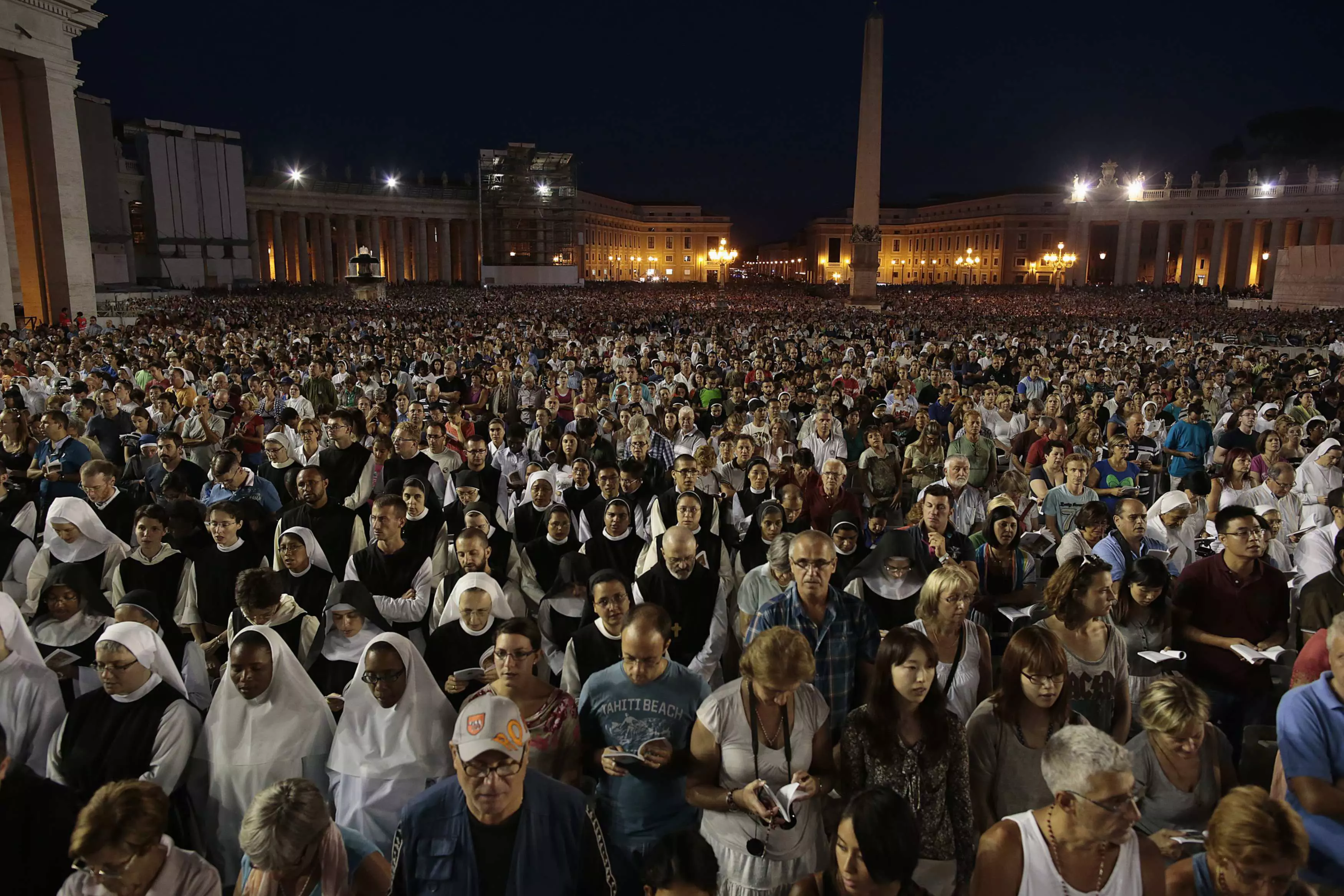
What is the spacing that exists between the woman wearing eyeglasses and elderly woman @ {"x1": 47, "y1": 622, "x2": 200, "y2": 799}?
136cm

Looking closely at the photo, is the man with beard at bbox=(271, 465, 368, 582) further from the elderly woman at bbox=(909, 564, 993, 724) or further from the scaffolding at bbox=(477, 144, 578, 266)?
the scaffolding at bbox=(477, 144, 578, 266)

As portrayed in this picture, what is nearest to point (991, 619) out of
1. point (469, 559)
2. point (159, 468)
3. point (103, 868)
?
point (469, 559)

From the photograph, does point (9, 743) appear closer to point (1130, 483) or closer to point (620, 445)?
point (620, 445)

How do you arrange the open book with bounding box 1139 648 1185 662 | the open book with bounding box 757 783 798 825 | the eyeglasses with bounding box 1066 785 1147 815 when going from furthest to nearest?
the open book with bounding box 1139 648 1185 662
the open book with bounding box 757 783 798 825
the eyeglasses with bounding box 1066 785 1147 815

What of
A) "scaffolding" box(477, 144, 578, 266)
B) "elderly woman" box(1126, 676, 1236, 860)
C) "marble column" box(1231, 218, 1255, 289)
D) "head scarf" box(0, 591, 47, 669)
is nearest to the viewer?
"elderly woman" box(1126, 676, 1236, 860)

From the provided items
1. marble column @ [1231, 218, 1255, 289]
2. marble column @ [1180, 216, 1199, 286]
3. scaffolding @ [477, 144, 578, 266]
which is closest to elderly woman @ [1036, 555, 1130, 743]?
marble column @ [1231, 218, 1255, 289]

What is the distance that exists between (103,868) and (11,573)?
3918 mm

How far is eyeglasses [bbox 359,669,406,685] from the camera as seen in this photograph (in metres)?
3.55

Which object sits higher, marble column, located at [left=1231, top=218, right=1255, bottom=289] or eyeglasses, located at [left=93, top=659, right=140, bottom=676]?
marble column, located at [left=1231, top=218, right=1255, bottom=289]

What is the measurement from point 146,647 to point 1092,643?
4.15 m

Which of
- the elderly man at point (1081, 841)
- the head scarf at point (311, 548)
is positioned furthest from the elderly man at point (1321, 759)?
the head scarf at point (311, 548)

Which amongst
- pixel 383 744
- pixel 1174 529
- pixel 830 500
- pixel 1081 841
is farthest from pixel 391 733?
pixel 1174 529

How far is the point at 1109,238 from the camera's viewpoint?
90.6 m

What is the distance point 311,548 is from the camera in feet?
17.3
